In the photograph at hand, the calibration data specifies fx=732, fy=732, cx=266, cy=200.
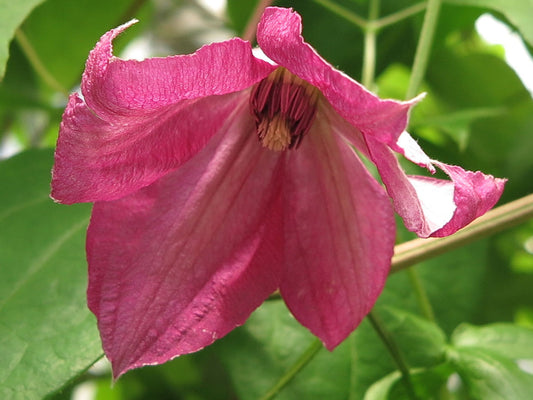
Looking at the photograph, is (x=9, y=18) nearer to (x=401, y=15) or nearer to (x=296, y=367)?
(x=296, y=367)

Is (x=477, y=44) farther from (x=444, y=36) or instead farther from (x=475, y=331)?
(x=475, y=331)

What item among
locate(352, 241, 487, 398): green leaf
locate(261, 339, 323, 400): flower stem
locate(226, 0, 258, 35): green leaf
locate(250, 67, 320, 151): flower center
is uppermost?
locate(250, 67, 320, 151): flower center

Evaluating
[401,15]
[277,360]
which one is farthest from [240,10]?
[277,360]

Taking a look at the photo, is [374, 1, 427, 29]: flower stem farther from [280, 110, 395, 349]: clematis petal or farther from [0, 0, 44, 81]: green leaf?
[0, 0, 44, 81]: green leaf

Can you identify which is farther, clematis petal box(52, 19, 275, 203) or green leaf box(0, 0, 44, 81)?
green leaf box(0, 0, 44, 81)

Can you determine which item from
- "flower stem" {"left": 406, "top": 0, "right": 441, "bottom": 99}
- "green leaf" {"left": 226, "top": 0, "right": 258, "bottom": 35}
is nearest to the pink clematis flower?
"flower stem" {"left": 406, "top": 0, "right": 441, "bottom": 99}

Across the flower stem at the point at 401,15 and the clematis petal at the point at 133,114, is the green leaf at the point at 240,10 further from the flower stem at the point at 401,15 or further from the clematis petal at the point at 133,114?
the clematis petal at the point at 133,114

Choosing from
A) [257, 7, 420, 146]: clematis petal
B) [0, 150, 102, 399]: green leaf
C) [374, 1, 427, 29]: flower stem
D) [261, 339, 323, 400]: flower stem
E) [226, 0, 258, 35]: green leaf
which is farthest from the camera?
[226, 0, 258, 35]: green leaf

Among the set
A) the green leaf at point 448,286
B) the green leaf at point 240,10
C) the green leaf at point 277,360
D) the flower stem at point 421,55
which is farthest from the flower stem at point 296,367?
the green leaf at point 240,10
